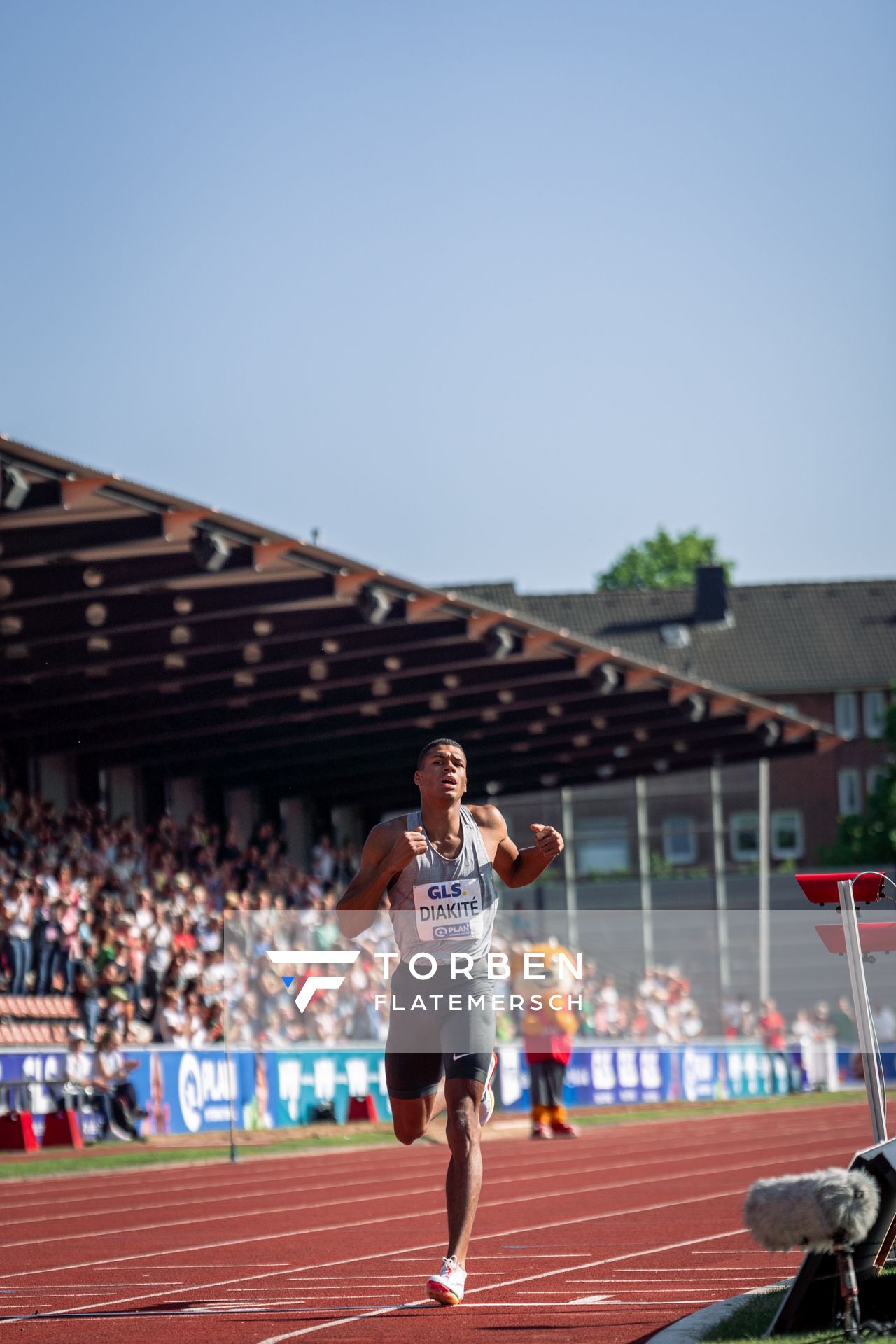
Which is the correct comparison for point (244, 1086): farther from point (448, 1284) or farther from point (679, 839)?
point (679, 839)

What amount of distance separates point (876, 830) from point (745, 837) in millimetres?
6427

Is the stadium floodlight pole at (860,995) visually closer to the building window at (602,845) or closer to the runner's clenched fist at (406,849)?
the runner's clenched fist at (406,849)

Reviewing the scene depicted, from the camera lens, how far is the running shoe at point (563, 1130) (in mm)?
23359

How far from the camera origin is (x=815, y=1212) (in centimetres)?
584

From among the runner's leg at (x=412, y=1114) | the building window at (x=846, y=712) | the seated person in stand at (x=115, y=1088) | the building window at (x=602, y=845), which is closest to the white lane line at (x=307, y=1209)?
the runner's leg at (x=412, y=1114)

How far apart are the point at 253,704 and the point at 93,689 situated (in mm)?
3685

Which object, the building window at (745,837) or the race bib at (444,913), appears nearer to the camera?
the race bib at (444,913)

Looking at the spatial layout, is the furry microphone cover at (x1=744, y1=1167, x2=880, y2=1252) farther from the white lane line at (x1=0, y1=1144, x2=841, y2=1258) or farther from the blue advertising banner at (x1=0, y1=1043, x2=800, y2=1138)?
the blue advertising banner at (x1=0, y1=1043, x2=800, y2=1138)

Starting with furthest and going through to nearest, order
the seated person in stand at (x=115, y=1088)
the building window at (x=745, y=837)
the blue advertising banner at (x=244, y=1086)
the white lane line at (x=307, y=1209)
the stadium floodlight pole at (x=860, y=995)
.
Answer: the building window at (x=745, y=837) → the blue advertising banner at (x=244, y=1086) → the seated person in stand at (x=115, y=1088) → the white lane line at (x=307, y=1209) → the stadium floodlight pole at (x=860, y=995)

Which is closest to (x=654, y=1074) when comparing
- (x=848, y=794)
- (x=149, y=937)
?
(x=149, y=937)

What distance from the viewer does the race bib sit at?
25.3 ft

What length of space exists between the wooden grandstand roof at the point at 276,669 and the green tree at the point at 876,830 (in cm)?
2494

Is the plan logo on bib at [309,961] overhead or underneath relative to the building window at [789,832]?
underneath

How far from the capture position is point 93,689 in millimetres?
27953
